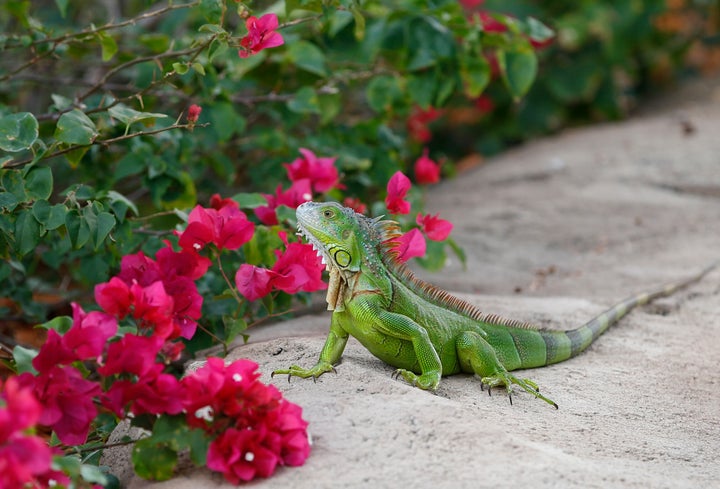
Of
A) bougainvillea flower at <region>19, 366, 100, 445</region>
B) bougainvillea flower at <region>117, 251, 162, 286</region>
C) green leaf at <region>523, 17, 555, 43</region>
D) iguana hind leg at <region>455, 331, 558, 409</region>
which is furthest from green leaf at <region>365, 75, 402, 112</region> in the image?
bougainvillea flower at <region>19, 366, 100, 445</region>

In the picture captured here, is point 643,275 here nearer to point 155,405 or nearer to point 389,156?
point 389,156

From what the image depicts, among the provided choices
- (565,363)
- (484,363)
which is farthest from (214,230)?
(565,363)

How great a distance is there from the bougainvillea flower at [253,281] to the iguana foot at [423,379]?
58 cm

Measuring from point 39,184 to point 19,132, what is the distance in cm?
20

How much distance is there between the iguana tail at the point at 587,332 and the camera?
3.69 meters

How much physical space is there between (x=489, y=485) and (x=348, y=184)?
3008mm

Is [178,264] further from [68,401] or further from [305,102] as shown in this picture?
[305,102]

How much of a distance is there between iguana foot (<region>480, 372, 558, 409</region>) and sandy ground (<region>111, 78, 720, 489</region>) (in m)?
0.04

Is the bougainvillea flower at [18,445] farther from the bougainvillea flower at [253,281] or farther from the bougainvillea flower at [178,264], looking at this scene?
the bougainvillea flower at [253,281]

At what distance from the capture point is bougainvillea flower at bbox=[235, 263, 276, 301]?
3.26m

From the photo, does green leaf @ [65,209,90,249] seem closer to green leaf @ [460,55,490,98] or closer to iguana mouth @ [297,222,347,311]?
iguana mouth @ [297,222,347,311]

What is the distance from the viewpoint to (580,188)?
6906 millimetres

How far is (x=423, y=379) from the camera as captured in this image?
3.05 m

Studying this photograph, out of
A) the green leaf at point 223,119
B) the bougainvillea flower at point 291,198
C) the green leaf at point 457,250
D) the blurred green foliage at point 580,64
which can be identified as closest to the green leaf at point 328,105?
the green leaf at point 223,119
